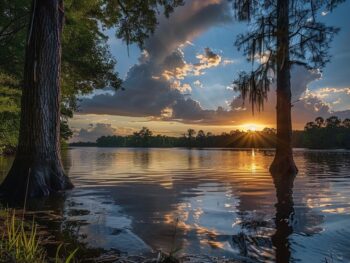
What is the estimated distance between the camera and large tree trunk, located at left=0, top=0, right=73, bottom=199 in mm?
10023

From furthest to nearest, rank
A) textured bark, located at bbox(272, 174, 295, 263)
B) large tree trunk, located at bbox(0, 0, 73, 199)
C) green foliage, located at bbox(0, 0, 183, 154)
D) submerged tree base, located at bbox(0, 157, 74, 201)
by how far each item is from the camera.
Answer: green foliage, located at bbox(0, 0, 183, 154), large tree trunk, located at bbox(0, 0, 73, 199), submerged tree base, located at bbox(0, 157, 74, 201), textured bark, located at bbox(272, 174, 295, 263)

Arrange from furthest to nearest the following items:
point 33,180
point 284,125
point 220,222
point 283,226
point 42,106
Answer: point 284,125, point 42,106, point 33,180, point 220,222, point 283,226

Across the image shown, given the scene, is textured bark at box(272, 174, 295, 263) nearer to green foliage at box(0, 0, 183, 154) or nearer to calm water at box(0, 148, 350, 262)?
calm water at box(0, 148, 350, 262)

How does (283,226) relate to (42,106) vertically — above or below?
below

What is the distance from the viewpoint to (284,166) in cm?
1844

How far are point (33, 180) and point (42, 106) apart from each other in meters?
2.22

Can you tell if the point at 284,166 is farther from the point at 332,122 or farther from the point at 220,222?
the point at 332,122

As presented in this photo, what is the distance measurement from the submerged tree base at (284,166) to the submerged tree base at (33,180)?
11.8m

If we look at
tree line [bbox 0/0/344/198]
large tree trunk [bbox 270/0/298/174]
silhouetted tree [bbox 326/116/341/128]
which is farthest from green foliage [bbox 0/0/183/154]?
silhouetted tree [bbox 326/116/341/128]

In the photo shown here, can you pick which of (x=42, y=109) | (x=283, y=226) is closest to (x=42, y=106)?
(x=42, y=109)

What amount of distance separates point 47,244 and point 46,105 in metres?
6.65

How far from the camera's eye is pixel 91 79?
23688 millimetres

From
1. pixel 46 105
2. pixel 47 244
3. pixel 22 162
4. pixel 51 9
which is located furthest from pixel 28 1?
pixel 47 244

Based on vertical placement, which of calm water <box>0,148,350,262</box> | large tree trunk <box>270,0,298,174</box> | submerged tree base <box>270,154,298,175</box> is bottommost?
calm water <box>0,148,350,262</box>
